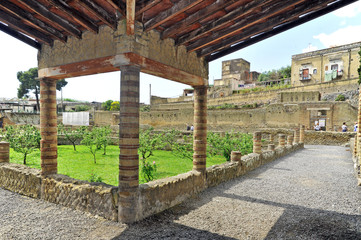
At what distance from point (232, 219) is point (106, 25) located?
Answer: 3.99 metres

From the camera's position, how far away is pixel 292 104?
23.0 metres

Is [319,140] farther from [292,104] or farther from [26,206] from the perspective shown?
[26,206]

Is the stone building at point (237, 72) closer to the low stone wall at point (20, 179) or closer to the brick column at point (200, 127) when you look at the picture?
the brick column at point (200, 127)

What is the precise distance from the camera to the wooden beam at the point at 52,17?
3355 millimetres

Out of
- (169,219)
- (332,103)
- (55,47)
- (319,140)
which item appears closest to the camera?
(169,219)

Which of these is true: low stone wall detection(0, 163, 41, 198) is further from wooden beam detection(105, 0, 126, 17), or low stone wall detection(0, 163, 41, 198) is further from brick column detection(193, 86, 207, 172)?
wooden beam detection(105, 0, 126, 17)

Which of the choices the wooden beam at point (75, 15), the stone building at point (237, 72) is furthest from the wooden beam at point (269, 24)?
the stone building at point (237, 72)

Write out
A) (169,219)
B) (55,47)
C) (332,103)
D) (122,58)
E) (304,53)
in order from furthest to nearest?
(304,53) → (332,103) → (55,47) → (169,219) → (122,58)

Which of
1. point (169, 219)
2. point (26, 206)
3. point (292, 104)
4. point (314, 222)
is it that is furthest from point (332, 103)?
point (26, 206)

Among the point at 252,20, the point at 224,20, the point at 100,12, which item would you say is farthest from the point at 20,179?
the point at 252,20

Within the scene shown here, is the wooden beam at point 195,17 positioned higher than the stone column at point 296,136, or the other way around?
the wooden beam at point 195,17

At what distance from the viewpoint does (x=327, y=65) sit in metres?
31.6

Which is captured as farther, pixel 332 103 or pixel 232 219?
pixel 332 103

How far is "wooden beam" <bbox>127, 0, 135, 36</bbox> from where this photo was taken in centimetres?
331
